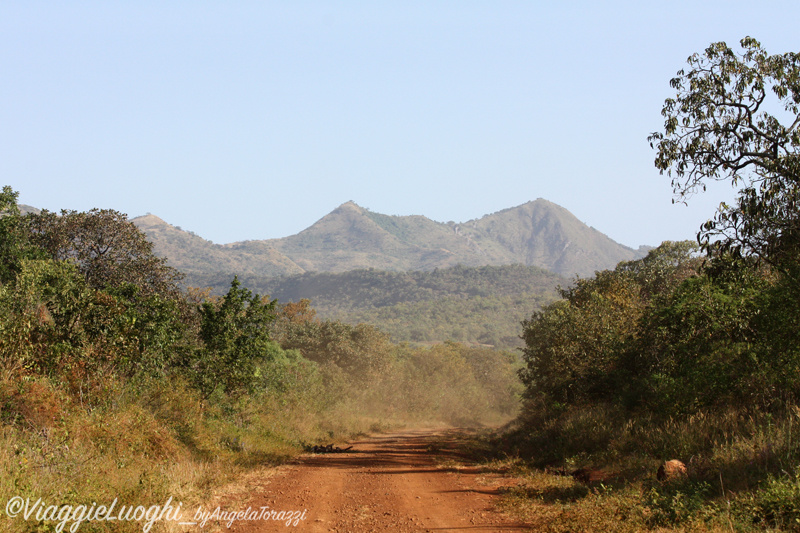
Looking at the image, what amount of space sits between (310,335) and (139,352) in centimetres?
3696

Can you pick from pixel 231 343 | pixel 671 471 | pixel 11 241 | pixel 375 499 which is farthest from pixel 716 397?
pixel 11 241

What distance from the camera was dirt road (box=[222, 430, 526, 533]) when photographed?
9.26 meters

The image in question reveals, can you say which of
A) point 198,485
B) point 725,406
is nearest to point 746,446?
point 725,406

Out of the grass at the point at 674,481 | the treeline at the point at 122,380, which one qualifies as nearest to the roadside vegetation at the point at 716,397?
the grass at the point at 674,481

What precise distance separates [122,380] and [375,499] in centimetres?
723

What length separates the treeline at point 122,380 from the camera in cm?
974

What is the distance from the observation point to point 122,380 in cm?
1467

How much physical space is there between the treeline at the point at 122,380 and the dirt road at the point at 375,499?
1.26 meters

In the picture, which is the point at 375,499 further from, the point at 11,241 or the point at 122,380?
the point at 11,241

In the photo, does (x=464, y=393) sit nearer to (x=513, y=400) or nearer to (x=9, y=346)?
(x=513, y=400)

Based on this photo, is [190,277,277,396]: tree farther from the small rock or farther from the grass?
the small rock

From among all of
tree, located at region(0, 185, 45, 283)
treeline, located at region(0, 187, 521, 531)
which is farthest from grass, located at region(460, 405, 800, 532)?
tree, located at region(0, 185, 45, 283)

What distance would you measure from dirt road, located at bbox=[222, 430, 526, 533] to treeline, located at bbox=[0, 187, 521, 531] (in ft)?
4.13

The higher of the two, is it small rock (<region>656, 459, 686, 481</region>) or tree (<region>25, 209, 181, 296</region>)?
tree (<region>25, 209, 181, 296</region>)
